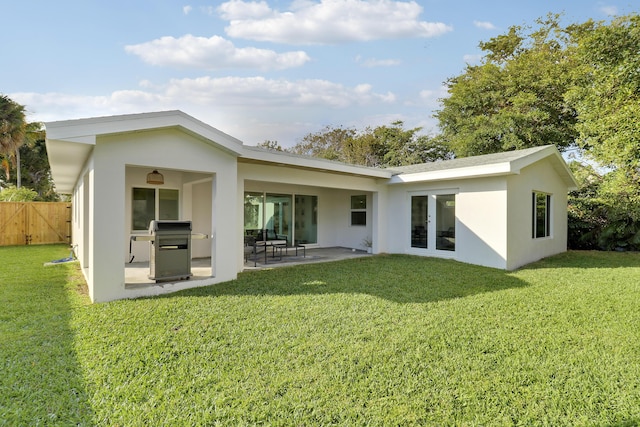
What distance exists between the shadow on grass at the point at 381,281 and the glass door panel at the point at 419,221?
153 centimetres

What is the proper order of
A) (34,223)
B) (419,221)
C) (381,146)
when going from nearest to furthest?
Answer: (419,221)
(34,223)
(381,146)

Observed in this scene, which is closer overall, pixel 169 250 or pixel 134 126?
pixel 134 126

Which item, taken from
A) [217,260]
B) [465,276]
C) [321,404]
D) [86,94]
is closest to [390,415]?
[321,404]

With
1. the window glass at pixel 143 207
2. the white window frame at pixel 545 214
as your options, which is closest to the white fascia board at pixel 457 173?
the white window frame at pixel 545 214

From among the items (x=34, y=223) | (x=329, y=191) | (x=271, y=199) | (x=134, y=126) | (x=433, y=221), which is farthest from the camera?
(x=34, y=223)

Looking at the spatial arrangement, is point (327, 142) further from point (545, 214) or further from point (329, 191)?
point (545, 214)

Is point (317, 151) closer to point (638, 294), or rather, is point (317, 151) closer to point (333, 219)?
point (333, 219)

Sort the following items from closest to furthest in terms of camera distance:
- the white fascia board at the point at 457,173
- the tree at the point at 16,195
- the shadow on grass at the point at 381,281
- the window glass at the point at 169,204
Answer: the shadow on grass at the point at 381,281 < the white fascia board at the point at 457,173 < the window glass at the point at 169,204 < the tree at the point at 16,195

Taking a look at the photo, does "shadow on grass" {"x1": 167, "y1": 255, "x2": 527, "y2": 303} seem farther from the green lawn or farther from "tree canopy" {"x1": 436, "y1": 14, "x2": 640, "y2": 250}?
"tree canopy" {"x1": 436, "y1": 14, "x2": 640, "y2": 250}

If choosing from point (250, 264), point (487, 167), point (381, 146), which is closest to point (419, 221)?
point (487, 167)

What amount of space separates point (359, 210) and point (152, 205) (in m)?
7.20

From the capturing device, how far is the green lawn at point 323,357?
2740 millimetres

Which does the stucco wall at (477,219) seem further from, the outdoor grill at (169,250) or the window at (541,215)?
the outdoor grill at (169,250)

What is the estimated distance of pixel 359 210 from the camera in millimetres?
13031
